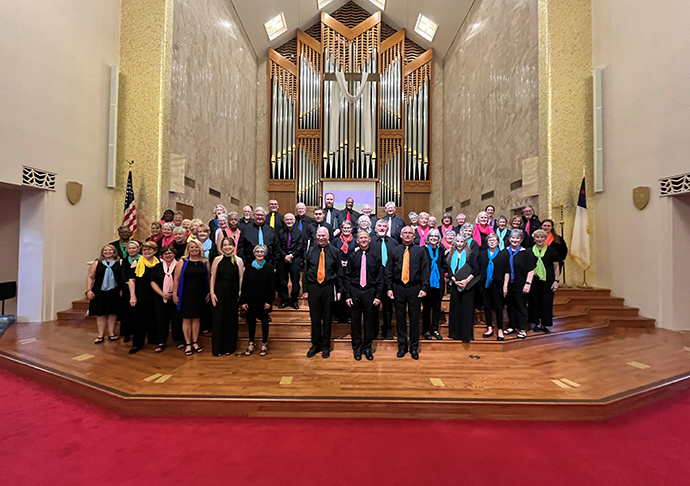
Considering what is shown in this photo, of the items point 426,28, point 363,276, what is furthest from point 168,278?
point 426,28

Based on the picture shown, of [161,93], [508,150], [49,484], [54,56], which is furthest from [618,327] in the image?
[54,56]

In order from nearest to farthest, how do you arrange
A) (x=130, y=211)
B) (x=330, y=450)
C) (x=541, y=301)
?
(x=330, y=450)
(x=541, y=301)
(x=130, y=211)

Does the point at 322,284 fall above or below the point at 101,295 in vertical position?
above

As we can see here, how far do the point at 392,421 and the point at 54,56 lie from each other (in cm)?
704

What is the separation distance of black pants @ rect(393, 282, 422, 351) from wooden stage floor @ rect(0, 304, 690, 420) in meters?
0.23

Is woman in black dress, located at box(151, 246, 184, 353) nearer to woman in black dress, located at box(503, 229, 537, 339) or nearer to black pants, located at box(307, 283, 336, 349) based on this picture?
black pants, located at box(307, 283, 336, 349)

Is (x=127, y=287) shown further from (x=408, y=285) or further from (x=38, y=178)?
(x=408, y=285)

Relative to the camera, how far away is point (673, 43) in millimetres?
5141

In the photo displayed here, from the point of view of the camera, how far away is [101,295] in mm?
4285

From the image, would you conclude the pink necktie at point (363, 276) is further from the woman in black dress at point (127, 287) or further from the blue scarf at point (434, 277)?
the woman in black dress at point (127, 287)

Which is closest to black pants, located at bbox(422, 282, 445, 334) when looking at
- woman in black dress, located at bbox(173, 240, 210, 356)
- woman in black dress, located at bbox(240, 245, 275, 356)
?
woman in black dress, located at bbox(240, 245, 275, 356)

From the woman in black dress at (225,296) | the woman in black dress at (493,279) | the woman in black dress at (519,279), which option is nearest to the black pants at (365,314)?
the woman in black dress at (225,296)

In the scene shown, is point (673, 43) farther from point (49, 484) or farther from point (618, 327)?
point (49, 484)

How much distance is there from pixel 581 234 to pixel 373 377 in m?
5.12
